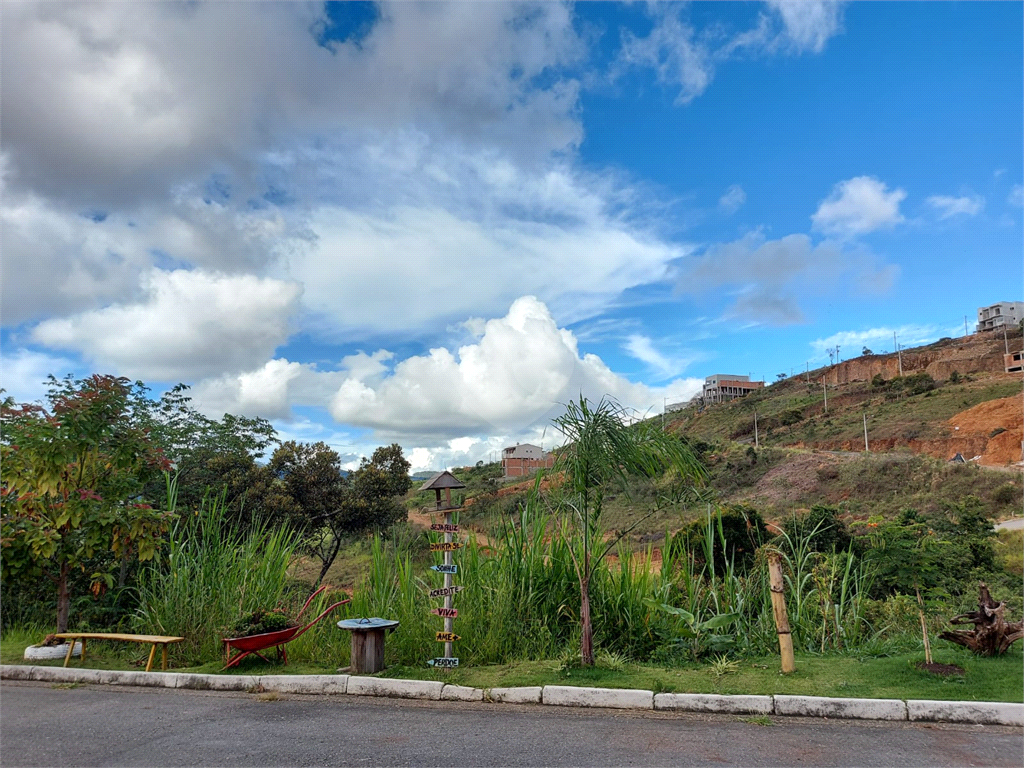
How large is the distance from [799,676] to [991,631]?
5.75 ft

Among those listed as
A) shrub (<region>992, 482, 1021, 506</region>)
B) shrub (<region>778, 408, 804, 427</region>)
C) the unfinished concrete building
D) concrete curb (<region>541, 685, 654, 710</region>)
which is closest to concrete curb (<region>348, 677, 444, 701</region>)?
concrete curb (<region>541, 685, 654, 710</region>)

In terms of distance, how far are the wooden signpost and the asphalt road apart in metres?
0.87

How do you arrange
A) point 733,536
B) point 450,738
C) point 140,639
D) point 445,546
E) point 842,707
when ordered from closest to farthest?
1. point 450,738
2. point 842,707
3. point 445,546
4. point 140,639
5. point 733,536

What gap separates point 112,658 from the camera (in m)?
7.66

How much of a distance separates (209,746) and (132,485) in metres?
4.46

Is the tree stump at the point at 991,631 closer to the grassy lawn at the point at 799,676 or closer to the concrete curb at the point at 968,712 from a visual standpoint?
the grassy lawn at the point at 799,676

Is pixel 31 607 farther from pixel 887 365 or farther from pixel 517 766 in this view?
pixel 887 365

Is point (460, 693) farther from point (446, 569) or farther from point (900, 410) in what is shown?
point (900, 410)

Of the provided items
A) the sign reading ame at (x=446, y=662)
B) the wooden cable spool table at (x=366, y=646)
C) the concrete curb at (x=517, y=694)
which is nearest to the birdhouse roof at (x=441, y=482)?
the wooden cable spool table at (x=366, y=646)

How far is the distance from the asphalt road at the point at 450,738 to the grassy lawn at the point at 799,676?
0.41 m

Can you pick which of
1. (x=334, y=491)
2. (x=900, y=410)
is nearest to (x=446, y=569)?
(x=334, y=491)

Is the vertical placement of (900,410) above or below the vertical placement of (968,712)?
above

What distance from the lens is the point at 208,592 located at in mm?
7863

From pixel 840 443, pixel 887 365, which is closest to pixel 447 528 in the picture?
pixel 840 443
